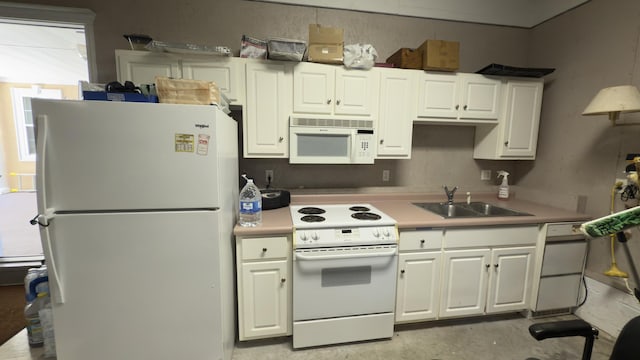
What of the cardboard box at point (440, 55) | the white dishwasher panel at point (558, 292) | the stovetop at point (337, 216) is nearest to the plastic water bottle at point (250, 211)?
the stovetop at point (337, 216)

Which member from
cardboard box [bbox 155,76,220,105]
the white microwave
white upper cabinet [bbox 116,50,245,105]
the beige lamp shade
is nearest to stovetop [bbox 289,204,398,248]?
the white microwave

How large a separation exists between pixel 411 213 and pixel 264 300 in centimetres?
133

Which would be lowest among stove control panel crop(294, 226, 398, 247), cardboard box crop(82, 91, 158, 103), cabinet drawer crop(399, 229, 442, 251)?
cabinet drawer crop(399, 229, 442, 251)

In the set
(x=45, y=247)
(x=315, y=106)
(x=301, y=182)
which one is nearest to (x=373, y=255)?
(x=301, y=182)

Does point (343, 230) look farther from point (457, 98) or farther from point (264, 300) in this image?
point (457, 98)

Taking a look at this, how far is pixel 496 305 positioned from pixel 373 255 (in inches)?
49.4

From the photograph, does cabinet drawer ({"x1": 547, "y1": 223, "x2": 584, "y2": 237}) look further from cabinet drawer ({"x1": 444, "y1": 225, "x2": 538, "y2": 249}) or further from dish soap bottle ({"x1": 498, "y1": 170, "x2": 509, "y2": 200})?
dish soap bottle ({"x1": 498, "y1": 170, "x2": 509, "y2": 200})

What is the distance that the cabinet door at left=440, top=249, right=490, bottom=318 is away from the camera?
2.04 meters

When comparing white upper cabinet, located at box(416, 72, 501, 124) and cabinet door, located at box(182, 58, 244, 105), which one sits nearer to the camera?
cabinet door, located at box(182, 58, 244, 105)

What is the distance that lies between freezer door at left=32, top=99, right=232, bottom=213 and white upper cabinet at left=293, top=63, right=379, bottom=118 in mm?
902

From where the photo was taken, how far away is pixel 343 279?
1825mm

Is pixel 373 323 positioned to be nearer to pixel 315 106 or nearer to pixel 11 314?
pixel 315 106

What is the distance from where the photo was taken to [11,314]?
2.17 m

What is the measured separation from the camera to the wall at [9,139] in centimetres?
515
